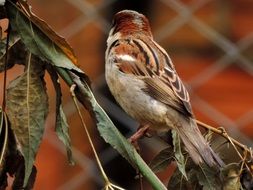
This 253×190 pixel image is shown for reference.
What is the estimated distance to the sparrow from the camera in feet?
4.77

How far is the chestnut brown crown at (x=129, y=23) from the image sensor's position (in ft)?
5.33

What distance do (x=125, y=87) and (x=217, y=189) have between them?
15.6 inches

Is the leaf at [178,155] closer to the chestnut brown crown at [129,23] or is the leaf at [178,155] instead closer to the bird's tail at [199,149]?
the bird's tail at [199,149]

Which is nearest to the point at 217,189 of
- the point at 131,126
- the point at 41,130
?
the point at 41,130

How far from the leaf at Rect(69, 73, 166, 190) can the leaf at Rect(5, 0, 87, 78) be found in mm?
15

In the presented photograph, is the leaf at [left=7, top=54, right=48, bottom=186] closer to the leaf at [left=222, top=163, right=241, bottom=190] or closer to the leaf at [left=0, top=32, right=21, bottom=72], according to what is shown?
the leaf at [left=0, top=32, right=21, bottom=72]

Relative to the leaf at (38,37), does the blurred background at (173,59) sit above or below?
below

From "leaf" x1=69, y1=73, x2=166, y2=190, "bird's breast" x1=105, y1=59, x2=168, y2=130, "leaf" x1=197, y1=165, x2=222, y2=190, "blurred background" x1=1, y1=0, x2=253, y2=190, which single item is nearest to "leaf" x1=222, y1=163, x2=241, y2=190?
"leaf" x1=197, y1=165, x2=222, y2=190

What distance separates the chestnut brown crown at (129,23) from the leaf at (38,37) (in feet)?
2.00

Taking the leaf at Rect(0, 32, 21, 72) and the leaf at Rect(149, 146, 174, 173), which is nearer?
the leaf at Rect(0, 32, 21, 72)

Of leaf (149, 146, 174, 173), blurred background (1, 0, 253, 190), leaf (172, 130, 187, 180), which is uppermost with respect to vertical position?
leaf (172, 130, 187, 180)

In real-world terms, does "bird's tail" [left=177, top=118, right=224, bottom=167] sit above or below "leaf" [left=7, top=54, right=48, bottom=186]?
below

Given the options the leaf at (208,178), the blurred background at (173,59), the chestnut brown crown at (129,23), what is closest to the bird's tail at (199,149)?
the leaf at (208,178)

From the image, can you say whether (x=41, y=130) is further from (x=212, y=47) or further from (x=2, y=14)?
(x=212, y=47)
